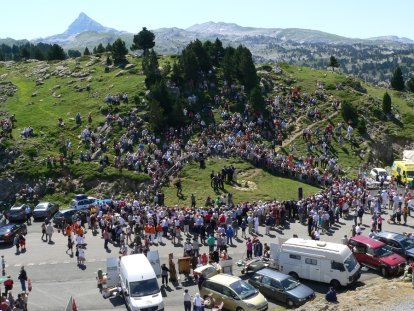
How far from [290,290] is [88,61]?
228 ft

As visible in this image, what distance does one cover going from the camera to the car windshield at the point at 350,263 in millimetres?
28364

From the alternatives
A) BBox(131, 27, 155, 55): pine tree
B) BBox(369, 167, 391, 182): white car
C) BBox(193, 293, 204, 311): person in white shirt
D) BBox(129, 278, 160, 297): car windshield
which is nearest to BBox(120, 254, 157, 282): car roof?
BBox(129, 278, 160, 297): car windshield

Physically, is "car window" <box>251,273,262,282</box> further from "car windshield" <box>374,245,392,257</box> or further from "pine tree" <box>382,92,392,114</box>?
"pine tree" <box>382,92,392,114</box>

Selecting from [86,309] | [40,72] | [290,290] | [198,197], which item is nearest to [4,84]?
[40,72]

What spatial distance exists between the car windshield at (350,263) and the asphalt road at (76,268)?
4.39 ft

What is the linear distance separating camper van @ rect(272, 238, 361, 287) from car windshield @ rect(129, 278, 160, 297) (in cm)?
835

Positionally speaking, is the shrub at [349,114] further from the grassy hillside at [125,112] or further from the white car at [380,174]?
the white car at [380,174]

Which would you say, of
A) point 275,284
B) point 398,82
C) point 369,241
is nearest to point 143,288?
point 275,284

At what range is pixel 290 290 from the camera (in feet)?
88.4

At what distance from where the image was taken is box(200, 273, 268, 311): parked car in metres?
25.6

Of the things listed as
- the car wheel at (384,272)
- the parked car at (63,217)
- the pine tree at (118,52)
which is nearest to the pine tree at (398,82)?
the pine tree at (118,52)

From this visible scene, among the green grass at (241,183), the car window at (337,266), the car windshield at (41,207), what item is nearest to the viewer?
the car window at (337,266)

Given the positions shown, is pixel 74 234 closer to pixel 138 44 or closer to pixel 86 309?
pixel 86 309

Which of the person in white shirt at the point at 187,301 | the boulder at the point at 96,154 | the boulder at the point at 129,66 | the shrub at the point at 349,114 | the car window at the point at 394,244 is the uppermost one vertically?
the boulder at the point at 129,66
